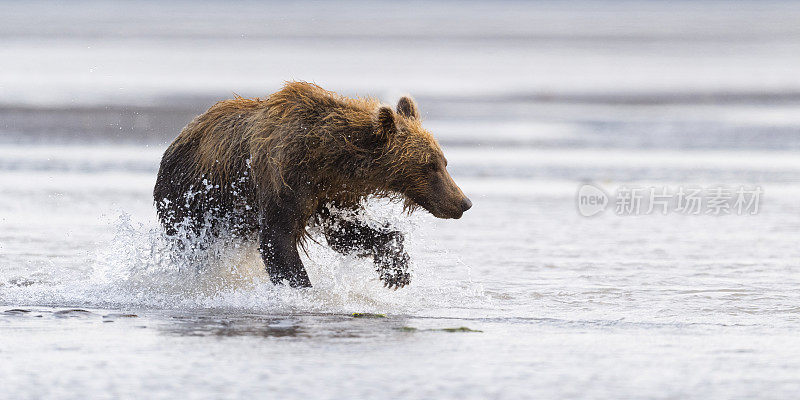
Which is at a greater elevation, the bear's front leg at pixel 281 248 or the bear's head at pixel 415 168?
the bear's head at pixel 415 168

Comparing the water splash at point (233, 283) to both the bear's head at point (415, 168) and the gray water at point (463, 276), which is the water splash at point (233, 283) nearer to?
the gray water at point (463, 276)

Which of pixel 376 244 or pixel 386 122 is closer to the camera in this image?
pixel 386 122

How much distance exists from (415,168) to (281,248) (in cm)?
94

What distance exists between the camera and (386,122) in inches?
286

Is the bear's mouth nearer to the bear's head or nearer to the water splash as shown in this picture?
the bear's head

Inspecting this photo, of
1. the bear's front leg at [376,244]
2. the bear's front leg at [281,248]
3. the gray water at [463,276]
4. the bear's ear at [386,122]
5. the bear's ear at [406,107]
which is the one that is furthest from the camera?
the bear's front leg at [376,244]

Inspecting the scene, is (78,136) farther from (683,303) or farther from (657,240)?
(683,303)

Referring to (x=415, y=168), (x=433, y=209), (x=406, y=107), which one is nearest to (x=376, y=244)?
(x=433, y=209)

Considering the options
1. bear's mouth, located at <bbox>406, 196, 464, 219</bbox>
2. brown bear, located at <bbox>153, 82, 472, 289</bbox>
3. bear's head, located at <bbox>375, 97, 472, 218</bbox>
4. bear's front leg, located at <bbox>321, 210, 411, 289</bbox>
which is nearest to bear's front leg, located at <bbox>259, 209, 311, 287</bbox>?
brown bear, located at <bbox>153, 82, 472, 289</bbox>

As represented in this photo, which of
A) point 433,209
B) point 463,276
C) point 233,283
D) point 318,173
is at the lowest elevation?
point 233,283

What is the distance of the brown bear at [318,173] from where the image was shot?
286 inches

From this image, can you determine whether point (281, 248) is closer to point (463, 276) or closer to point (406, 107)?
point (406, 107)

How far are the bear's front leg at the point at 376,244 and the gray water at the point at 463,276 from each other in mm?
128

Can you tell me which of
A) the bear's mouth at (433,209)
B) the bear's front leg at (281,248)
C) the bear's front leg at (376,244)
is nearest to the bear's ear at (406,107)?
the bear's mouth at (433,209)
